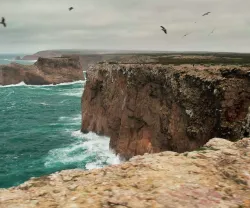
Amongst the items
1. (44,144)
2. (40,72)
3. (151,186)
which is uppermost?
(151,186)

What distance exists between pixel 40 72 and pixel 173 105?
141 metres

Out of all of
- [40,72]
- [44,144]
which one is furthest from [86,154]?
[40,72]

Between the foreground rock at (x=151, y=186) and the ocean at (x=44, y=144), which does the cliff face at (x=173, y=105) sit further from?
the foreground rock at (x=151, y=186)

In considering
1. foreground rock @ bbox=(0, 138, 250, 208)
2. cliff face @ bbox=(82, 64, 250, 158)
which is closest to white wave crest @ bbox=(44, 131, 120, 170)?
cliff face @ bbox=(82, 64, 250, 158)

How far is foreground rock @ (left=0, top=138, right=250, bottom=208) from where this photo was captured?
34.4 feet

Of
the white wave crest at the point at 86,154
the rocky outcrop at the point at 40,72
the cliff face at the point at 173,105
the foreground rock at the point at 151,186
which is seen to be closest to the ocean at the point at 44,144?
the white wave crest at the point at 86,154

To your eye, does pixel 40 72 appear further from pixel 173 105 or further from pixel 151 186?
pixel 151 186

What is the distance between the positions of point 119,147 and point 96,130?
16481 millimetres

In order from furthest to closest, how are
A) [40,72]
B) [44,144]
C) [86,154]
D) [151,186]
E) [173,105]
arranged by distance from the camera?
[40,72] < [44,144] < [86,154] < [173,105] < [151,186]

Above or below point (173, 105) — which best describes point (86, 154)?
below

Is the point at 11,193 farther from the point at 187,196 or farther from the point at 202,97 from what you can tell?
the point at 202,97

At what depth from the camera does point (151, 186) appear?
11.6m

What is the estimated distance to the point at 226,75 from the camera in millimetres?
31812

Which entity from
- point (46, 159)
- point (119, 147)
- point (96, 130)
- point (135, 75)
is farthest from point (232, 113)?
point (96, 130)
